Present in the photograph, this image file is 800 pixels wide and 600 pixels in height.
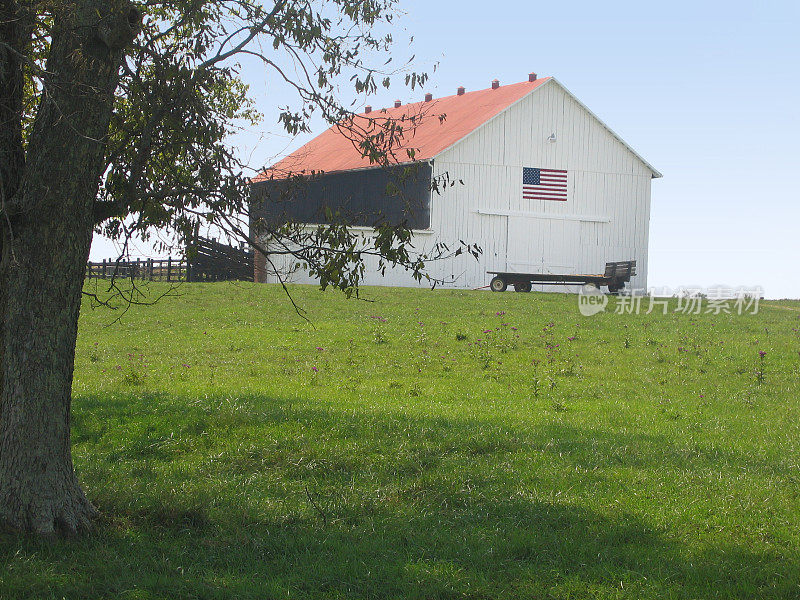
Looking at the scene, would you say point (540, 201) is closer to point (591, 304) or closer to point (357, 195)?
point (357, 195)

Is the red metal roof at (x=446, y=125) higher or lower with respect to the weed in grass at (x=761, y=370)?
higher

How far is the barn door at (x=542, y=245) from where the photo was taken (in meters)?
40.2

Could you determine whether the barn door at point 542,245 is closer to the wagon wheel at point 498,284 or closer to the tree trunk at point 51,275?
the wagon wheel at point 498,284

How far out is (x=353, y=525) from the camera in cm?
775

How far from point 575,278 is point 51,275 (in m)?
31.9

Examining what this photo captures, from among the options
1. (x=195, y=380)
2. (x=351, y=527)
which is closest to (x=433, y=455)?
(x=351, y=527)

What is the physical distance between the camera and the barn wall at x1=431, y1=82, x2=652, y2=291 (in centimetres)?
3950

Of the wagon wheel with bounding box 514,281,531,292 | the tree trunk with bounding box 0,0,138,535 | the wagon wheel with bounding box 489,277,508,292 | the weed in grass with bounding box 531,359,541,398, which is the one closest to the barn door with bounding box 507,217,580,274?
the wagon wheel with bounding box 514,281,531,292

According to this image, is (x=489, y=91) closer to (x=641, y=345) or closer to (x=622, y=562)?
(x=641, y=345)

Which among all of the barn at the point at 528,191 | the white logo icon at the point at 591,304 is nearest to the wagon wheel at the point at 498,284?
the barn at the point at 528,191

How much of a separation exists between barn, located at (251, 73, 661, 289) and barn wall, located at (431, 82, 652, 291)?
0.05m

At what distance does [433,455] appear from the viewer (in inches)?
393

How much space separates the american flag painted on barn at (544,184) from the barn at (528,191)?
0.05m

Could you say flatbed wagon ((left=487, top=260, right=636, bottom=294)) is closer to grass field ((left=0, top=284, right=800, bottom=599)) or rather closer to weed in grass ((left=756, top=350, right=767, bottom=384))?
grass field ((left=0, top=284, right=800, bottom=599))
